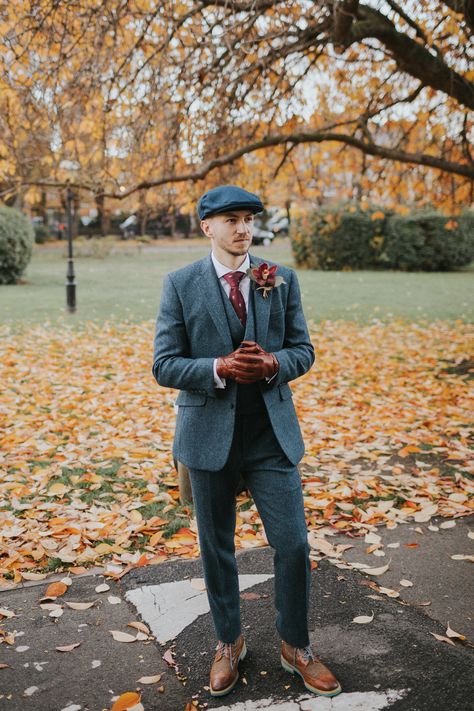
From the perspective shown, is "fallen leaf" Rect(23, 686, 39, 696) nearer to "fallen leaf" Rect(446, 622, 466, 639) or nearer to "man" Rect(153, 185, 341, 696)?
"man" Rect(153, 185, 341, 696)

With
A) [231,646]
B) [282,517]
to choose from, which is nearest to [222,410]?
[282,517]

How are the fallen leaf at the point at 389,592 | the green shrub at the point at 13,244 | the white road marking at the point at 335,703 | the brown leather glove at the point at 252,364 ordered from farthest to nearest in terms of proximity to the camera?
the green shrub at the point at 13,244, the fallen leaf at the point at 389,592, the white road marking at the point at 335,703, the brown leather glove at the point at 252,364

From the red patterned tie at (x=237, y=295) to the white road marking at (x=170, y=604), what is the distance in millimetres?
1616

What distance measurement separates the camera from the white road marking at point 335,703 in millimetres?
2771

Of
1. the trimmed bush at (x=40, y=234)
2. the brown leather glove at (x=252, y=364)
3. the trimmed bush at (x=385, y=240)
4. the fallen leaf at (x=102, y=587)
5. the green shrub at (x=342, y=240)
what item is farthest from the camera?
the trimmed bush at (x=40, y=234)

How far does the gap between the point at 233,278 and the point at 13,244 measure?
763 inches

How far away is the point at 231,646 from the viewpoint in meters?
Result: 2.99

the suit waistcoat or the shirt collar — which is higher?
the shirt collar

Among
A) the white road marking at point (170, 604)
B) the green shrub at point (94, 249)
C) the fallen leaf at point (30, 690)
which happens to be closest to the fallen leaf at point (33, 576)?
the white road marking at point (170, 604)

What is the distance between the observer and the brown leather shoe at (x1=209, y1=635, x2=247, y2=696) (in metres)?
2.88

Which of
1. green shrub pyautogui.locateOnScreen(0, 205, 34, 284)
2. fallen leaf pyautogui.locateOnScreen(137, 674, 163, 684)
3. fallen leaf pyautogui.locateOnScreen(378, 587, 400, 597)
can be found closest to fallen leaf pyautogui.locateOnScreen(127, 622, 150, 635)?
fallen leaf pyautogui.locateOnScreen(137, 674, 163, 684)

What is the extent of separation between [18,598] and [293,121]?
8583 mm

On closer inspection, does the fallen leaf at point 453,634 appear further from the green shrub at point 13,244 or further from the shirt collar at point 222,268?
the green shrub at point 13,244

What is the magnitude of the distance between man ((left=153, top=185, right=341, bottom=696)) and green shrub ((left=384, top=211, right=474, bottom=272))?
937 inches
